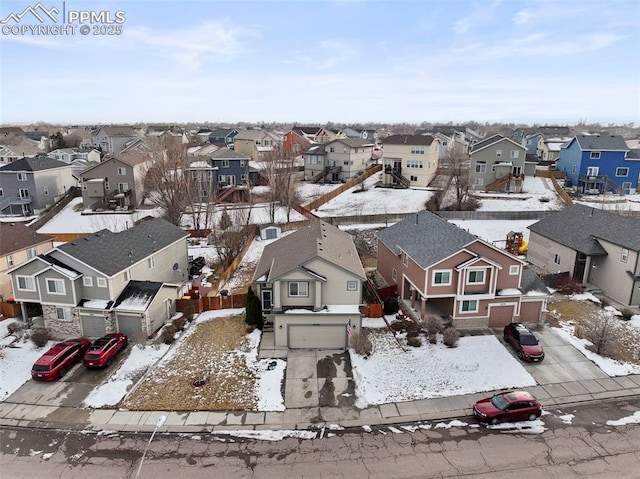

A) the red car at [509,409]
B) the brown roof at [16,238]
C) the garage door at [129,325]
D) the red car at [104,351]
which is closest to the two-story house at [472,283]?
the red car at [509,409]

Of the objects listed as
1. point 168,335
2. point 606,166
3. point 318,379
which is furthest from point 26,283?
point 606,166

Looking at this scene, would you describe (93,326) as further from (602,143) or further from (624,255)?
(602,143)

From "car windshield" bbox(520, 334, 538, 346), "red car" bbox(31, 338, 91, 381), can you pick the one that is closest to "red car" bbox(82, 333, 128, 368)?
"red car" bbox(31, 338, 91, 381)

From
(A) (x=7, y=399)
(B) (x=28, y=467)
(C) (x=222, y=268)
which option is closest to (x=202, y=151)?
(C) (x=222, y=268)

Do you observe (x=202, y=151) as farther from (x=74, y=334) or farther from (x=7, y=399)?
(x=7, y=399)

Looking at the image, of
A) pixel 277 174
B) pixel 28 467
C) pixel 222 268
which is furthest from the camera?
pixel 277 174

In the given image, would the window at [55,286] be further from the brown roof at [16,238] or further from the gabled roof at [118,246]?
the brown roof at [16,238]
